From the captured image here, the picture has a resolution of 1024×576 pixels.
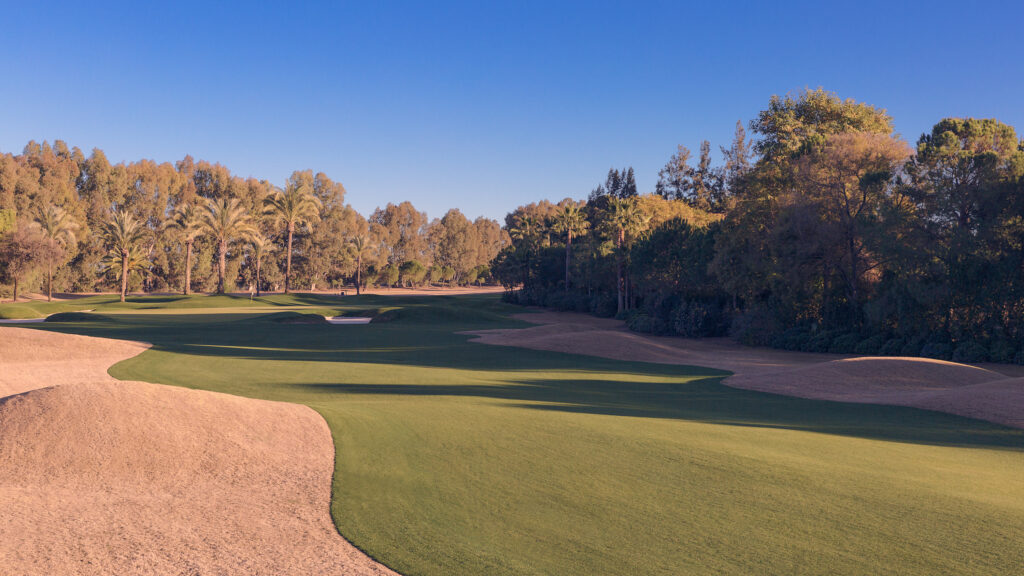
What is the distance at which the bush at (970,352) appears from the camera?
27.4 meters

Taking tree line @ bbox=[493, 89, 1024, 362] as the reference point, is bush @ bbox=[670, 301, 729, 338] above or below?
below

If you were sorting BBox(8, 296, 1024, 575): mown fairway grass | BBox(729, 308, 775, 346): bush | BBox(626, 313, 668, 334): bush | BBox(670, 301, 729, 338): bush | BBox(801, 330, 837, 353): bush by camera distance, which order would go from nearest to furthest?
BBox(8, 296, 1024, 575): mown fairway grass
BBox(801, 330, 837, 353): bush
BBox(729, 308, 775, 346): bush
BBox(670, 301, 729, 338): bush
BBox(626, 313, 668, 334): bush

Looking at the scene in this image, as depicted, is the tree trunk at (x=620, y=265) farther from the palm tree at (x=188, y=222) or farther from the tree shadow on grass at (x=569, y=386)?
the palm tree at (x=188, y=222)

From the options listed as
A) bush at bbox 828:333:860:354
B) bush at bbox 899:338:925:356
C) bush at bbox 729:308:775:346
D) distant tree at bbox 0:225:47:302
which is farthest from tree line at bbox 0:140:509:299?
bush at bbox 899:338:925:356

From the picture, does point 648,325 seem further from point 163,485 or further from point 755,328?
point 163,485

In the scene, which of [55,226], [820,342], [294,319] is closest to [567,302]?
[294,319]

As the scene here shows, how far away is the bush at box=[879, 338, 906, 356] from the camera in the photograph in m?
→ 30.0

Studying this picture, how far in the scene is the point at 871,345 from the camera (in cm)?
3123

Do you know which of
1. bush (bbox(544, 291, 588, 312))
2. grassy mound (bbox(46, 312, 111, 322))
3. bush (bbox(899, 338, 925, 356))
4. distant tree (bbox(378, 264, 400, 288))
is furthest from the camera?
distant tree (bbox(378, 264, 400, 288))

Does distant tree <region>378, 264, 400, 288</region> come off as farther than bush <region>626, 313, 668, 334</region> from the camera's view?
Yes

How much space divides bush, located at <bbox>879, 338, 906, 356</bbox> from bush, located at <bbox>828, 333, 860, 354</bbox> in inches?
57.6

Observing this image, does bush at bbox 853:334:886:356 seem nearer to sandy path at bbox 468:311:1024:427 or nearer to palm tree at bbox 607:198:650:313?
sandy path at bbox 468:311:1024:427

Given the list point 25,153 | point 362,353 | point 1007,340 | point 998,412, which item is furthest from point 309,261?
point 998,412

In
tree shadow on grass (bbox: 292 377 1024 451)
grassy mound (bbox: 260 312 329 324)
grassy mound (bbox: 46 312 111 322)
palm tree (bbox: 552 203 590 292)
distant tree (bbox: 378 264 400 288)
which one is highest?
palm tree (bbox: 552 203 590 292)
